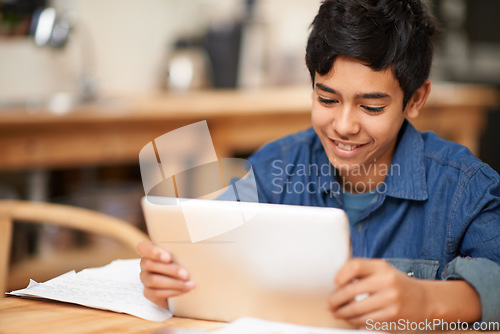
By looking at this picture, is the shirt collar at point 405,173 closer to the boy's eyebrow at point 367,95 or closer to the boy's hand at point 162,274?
the boy's eyebrow at point 367,95

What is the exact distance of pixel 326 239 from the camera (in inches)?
24.6

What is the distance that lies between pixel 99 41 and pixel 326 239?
2.53 metres

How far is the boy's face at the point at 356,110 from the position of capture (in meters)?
0.90

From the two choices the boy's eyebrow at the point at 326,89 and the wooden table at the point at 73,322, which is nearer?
the wooden table at the point at 73,322

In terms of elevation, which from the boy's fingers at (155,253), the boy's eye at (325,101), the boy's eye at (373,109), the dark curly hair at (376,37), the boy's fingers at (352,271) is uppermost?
the dark curly hair at (376,37)

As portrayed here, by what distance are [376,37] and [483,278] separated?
15.5 inches

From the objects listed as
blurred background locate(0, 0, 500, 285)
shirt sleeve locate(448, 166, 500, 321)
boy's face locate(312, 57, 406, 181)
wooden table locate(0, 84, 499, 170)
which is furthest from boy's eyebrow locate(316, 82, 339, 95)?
wooden table locate(0, 84, 499, 170)

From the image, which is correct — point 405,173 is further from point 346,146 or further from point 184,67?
point 184,67

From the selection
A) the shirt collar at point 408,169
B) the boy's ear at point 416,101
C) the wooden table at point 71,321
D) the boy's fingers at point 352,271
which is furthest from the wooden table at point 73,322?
the boy's ear at point 416,101

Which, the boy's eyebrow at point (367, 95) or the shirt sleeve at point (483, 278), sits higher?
the boy's eyebrow at point (367, 95)

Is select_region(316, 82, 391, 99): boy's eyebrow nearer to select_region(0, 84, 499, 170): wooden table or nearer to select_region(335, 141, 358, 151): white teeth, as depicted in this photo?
select_region(335, 141, 358, 151): white teeth

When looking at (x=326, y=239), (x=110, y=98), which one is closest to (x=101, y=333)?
(x=326, y=239)

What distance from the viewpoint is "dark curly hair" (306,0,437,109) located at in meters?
0.90

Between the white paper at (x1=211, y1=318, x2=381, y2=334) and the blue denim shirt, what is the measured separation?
21 centimetres
